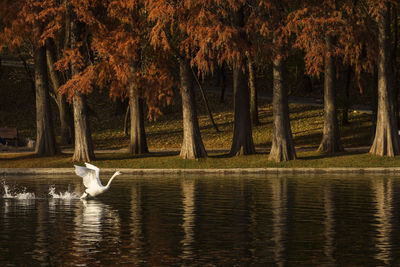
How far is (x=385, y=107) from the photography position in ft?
122

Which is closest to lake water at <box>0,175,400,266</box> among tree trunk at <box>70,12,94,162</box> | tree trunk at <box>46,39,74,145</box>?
tree trunk at <box>70,12,94,162</box>

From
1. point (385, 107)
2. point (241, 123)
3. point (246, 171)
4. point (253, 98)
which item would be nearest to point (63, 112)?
point (253, 98)

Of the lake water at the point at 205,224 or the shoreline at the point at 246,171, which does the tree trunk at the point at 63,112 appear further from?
the lake water at the point at 205,224

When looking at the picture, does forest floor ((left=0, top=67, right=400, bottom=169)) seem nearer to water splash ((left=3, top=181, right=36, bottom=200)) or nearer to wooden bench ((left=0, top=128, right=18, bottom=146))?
wooden bench ((left=0, top=128, right=18, bottom=146))

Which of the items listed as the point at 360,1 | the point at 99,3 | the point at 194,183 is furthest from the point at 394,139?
the point at 99,3

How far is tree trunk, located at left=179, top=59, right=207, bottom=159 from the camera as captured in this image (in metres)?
37.1

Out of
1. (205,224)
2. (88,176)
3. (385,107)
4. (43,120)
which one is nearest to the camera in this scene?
(205,224)

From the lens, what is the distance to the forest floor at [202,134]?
36.3 metres

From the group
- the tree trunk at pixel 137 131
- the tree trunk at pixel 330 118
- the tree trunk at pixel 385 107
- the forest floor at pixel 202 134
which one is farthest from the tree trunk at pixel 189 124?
the tree trunk at pixel 385 107

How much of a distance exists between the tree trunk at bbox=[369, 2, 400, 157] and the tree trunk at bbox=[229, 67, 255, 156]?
5.57 m

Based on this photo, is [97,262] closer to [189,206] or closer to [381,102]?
[189,206]

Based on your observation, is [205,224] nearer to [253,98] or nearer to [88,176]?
[88,176]

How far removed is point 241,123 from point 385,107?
6513 mm

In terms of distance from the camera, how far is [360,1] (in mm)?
38094
